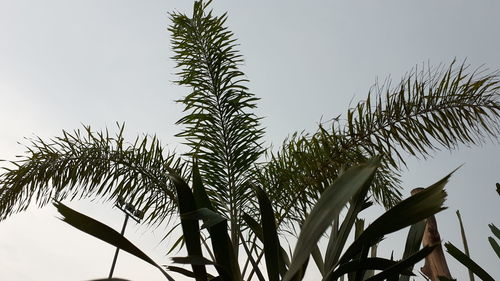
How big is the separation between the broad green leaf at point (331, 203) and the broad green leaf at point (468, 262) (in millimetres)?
564

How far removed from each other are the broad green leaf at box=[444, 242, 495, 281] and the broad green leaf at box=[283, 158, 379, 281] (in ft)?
1.85

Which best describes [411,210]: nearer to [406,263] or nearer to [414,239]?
[406,263]

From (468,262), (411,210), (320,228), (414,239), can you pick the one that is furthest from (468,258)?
(320,228)

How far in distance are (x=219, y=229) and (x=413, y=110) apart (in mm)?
1716

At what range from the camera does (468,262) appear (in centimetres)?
116

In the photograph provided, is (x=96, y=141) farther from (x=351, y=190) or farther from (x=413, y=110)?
(x=351, y=190)

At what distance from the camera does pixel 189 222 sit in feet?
3.36

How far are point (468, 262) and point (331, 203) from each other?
64 centimetres

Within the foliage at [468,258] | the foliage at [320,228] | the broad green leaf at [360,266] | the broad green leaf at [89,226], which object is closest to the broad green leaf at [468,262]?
the foliage at [468,258]

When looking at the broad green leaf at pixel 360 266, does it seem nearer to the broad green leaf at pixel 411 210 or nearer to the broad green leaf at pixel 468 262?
the broad green leaf at pixel 411 210

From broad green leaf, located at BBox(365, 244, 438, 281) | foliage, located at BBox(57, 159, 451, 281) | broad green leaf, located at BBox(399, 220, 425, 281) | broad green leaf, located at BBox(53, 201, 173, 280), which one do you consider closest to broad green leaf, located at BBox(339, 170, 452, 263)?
foliage, located at BBox(57, 159, 451, 281)

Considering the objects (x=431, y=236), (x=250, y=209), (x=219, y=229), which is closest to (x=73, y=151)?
(x=250, y=209)

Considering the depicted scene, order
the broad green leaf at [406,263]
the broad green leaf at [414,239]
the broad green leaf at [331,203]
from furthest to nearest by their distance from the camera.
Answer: the broad green leaf at [414,239] < the broad green leaf at [406,263] < the broad green leaf at [331,203]

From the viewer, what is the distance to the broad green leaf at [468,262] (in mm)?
1148
